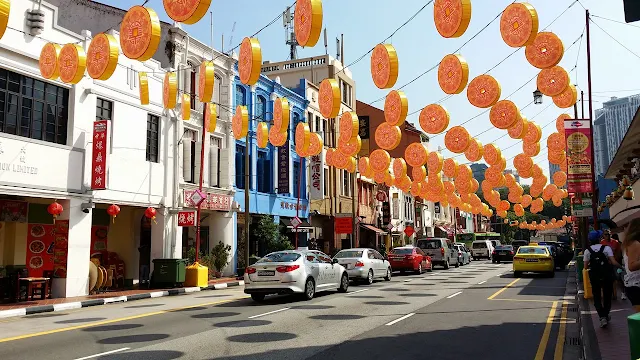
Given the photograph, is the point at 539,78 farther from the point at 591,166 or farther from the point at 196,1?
the point at 196,1

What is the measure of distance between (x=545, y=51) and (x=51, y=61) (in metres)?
13.1

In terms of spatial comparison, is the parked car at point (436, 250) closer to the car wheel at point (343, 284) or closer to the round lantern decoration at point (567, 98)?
the car wheel at point (343, 284)

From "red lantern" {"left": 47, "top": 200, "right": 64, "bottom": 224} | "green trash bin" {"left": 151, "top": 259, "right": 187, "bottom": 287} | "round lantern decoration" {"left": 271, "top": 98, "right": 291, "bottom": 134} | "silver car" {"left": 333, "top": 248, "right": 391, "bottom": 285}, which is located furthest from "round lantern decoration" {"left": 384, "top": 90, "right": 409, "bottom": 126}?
"red lantern" {"left": 47, "top": 200, "right": 64, "bottom": 224}

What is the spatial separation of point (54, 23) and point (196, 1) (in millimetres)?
12128

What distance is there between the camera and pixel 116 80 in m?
21.2

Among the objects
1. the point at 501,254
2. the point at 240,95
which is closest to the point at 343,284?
the point at 240,95

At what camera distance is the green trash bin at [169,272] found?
21125mm

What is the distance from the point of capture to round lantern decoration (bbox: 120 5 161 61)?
1062 cm

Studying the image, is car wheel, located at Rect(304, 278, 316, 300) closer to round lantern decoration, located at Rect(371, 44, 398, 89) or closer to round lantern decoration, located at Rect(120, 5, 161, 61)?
round lantern decoration, located at Rect(371, 44, 398, 89)

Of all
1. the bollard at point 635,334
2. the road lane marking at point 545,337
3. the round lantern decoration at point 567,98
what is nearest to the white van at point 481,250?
the round lantern decoration at point 567,98

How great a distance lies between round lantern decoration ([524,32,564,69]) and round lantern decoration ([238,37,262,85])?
6426 millimetres

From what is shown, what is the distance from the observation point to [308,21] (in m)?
9.98

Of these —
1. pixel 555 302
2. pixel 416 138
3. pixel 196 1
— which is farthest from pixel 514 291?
pixel 416 138

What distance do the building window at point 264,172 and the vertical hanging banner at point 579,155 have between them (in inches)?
731
